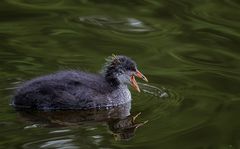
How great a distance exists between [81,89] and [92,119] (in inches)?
24.4

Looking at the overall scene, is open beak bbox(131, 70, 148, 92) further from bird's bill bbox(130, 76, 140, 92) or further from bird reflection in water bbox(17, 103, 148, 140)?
bird reflection in water bbox(17, 103, 148, 140)

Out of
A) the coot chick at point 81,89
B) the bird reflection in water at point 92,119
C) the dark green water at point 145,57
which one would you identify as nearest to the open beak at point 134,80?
the coot chick at point 81,89

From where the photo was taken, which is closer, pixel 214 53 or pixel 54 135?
pixel 54 135

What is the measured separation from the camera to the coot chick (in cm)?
1107

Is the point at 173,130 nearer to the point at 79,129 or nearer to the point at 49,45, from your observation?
the point at 79,129

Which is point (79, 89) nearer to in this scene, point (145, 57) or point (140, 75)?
point (140, 75)

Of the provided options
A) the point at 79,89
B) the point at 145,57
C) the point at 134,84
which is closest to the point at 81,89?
the point at 79,89

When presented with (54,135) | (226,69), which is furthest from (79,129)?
(226,69)

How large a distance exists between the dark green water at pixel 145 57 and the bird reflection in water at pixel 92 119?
0.33ft

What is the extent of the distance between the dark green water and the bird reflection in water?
0.10 metres

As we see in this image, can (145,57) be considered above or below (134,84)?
below

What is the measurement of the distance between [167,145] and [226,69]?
11.5ft

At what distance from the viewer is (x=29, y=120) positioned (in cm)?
1059

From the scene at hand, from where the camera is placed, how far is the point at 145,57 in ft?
A: 44.9
